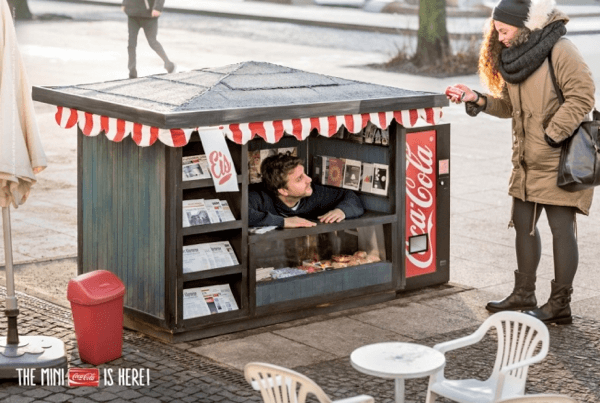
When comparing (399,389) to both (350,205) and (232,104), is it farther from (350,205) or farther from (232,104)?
(350,205)

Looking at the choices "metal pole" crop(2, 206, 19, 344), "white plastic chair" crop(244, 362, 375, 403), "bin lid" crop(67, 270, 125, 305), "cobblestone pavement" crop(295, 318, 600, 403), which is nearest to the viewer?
"white plastic chair" crop(244, 362, 375, 403)

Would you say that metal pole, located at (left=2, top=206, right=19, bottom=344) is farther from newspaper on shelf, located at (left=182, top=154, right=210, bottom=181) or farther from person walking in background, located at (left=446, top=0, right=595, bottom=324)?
person walking in background, located at (left=446, top=0, right=595, bottom=324)

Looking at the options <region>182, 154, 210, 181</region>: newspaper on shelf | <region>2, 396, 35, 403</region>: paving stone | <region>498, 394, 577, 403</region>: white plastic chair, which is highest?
<region>182, 154, 210, 181</region>: newspaper on shelf

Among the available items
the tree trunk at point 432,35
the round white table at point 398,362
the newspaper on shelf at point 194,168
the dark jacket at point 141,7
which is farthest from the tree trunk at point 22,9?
the round white table at point 398,362

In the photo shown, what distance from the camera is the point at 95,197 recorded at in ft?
25.6

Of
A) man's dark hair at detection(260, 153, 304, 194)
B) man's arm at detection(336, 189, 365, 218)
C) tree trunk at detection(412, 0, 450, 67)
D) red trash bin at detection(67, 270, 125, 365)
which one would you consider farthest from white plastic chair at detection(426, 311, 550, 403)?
tree trunk at detection(412, 0, 450, 67)

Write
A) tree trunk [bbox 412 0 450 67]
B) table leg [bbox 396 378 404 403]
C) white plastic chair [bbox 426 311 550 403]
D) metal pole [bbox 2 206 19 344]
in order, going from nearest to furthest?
table leg [bbox 396 378 404 403], white plastic chair [bbox 426 311 550 403], metal pole [bbox 2 206 19 344], tree trunk [bbox 412 0 450 67]

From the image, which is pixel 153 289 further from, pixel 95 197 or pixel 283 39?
pixel 283 39

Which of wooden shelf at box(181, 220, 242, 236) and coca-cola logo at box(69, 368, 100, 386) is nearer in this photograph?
coca-cola logo at box(69, 368, 100, 386)

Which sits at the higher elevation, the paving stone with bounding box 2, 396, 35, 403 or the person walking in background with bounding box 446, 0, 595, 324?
the person walking in background with bounding box 446, 0, 595, 324

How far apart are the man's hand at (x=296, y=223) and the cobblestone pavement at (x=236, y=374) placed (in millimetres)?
1169

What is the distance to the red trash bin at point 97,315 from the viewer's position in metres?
6.72

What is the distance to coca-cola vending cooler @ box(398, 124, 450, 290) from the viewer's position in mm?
8445

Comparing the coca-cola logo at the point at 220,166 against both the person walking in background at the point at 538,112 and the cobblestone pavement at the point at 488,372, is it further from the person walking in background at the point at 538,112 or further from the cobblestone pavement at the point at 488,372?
the person walking in background at the point at 538,112
